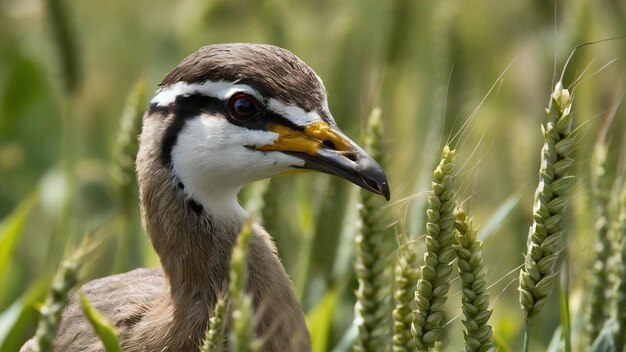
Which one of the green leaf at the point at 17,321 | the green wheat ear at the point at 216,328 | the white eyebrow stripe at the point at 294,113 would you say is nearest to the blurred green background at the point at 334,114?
the green leaf at the point at 17,321

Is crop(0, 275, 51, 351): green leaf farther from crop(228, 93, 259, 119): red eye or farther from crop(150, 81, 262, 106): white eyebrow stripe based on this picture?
crop(228, 93, 259, 119): red eye

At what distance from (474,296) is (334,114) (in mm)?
2840

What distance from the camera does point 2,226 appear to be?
5.06 metres

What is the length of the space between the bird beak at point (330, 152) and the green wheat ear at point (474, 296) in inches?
24.0

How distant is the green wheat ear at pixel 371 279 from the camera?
10.8 ft

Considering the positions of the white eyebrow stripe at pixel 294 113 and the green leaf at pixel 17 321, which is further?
the green leaf at pixel 17 321

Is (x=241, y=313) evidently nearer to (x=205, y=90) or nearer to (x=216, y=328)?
(x=216, y=328)

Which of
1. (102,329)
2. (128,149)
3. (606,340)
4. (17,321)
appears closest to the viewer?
(102,329)

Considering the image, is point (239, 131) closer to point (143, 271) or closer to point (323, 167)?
point (323, 167)

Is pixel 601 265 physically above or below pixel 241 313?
below

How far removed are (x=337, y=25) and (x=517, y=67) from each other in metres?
2.66

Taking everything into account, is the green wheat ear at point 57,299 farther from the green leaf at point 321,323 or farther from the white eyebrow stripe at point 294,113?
the green leaf at point 321,323

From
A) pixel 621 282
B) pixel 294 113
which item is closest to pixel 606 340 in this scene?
pixel 621 282

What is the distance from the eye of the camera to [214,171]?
3.83 metres
